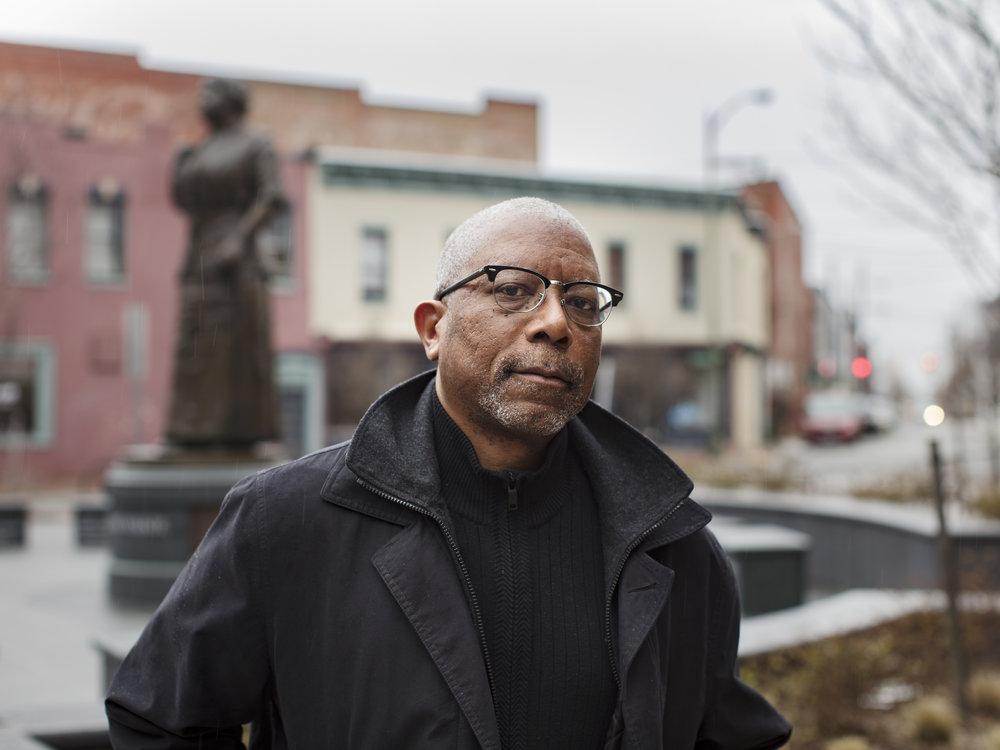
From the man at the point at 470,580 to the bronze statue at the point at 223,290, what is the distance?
24.8 ft

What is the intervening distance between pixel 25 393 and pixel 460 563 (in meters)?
25.8

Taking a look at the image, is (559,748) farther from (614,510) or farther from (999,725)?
(999,725)

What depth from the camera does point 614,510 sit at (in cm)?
233

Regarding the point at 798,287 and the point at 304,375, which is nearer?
the point at 304,375

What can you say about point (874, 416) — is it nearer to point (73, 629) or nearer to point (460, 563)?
point (73, 629)

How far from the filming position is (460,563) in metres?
2.13

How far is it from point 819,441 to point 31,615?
107 ft

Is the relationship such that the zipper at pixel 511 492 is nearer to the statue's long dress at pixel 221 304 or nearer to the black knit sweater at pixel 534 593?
the black knit sweater at pixel 534 593

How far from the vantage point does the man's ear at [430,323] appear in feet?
7.85

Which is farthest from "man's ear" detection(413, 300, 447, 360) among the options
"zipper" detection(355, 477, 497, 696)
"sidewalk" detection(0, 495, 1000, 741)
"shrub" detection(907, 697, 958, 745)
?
"shrub" detection(907, 697, 958, 745)

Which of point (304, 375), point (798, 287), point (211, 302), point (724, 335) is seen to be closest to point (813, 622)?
point (211, 302)

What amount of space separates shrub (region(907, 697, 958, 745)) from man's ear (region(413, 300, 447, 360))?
422 cm

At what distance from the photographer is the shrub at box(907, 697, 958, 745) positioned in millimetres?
5520

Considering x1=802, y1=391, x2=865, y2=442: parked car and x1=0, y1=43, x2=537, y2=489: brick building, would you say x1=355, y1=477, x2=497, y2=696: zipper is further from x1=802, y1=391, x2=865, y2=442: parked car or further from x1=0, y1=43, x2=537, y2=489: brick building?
x1=802, y1=391, x2=865, y2=442: parked car
